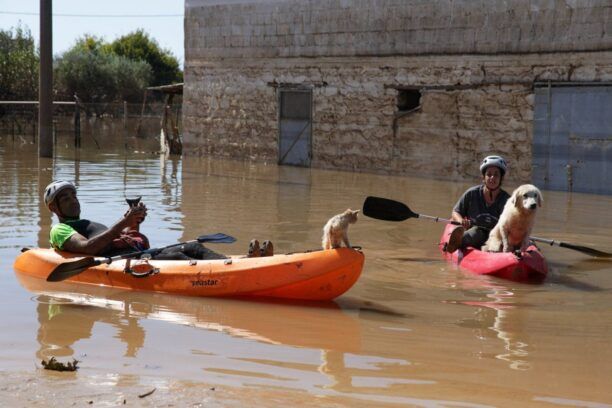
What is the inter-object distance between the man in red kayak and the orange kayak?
271cm

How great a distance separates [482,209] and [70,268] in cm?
460

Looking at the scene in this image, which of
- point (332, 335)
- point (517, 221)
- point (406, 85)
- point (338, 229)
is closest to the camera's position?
point (332, 335)

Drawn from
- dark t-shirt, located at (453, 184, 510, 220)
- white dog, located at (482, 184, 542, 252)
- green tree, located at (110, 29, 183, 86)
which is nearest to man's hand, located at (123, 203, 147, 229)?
white dog, located at (482, 184, 542, 252)

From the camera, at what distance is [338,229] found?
309 inches

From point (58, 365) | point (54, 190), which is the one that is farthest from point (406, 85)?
point (58, 365)

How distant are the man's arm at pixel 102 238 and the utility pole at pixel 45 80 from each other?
16347mm

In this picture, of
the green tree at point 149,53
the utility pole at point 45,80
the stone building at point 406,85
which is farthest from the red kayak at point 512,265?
the green tree at point 149,53

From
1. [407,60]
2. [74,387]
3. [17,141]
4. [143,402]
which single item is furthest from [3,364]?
[17,141]

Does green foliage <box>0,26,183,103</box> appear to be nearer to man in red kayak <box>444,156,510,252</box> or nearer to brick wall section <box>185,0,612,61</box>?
brick wall section <box>185,0,612,61</box>

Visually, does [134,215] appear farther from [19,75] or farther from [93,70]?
[93,70]

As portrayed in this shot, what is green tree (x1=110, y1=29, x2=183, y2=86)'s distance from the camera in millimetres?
64562

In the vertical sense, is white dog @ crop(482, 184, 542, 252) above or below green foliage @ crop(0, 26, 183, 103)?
below

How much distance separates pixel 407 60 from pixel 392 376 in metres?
16.3

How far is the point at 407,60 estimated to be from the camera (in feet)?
70.8
